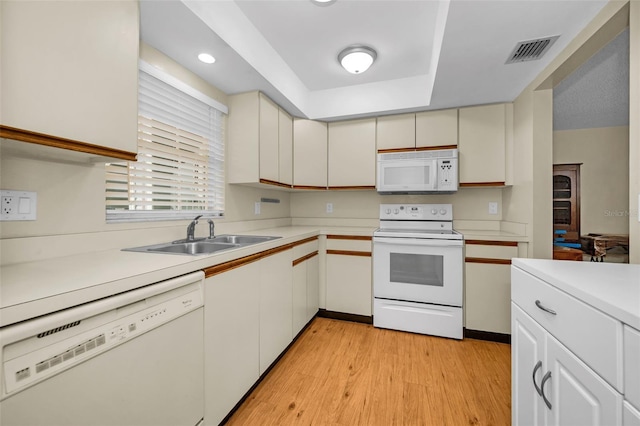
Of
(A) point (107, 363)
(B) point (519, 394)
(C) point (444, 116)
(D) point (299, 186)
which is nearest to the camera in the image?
(A) point (107, 363)

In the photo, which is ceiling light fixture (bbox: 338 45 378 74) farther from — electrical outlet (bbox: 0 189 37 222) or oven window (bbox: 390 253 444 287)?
electrical outlet (bbox: 0 189 37 222)

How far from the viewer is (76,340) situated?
73 centimetres

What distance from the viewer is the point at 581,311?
742mm

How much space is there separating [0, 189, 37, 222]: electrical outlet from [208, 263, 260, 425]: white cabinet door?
2.53 feet

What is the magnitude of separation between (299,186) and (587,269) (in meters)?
2.31

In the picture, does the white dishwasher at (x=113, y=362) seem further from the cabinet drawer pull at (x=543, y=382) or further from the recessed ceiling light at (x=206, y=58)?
the recessed ceiling light at (x=206, y=58)

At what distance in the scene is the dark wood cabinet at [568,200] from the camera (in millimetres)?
3877

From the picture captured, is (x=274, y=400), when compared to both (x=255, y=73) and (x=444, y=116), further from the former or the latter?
(x=444, y=116)

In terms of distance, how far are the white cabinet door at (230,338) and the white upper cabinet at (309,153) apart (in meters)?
1.48

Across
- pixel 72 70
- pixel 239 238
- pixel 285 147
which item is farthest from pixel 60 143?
pixel 285 147

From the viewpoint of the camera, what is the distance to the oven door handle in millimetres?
2296

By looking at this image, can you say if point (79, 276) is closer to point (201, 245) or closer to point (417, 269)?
point (201, 245)

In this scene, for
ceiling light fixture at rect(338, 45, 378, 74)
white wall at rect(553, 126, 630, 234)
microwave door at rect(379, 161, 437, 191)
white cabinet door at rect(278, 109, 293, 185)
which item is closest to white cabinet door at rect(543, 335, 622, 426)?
microwave door at rect(379, 161, 437, 191)

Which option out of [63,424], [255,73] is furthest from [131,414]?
[255,73]
